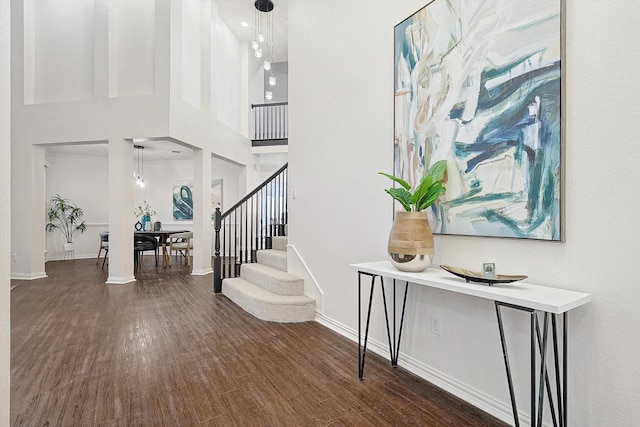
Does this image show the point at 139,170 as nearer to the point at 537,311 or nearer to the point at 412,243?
Answer: the point at 412,243

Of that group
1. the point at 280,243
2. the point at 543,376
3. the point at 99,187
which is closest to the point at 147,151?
the point at 99,187

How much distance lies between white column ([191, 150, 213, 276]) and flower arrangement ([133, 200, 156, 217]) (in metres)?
3.78

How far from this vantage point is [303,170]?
12.5ft

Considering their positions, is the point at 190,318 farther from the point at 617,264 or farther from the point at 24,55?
the point at 24,55

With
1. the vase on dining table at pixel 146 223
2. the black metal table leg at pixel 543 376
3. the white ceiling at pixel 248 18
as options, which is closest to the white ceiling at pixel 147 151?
the vase on dining table at pixel 146 223

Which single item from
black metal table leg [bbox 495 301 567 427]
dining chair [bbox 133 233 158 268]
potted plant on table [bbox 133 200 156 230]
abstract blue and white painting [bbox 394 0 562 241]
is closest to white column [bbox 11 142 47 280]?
dining chair [bbox 133 233 158 268]

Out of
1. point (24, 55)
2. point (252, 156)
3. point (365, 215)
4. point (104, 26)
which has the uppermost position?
point (104, 26)

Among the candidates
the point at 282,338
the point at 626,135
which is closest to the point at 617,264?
the point at 626,135

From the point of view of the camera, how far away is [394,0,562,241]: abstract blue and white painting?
4.94ft

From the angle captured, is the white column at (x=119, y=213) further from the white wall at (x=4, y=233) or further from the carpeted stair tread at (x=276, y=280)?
the white wall at (x=4, y=233)

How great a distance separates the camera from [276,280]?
371 centimetres

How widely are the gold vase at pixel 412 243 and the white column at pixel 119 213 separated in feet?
16.9

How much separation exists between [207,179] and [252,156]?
8.09ft

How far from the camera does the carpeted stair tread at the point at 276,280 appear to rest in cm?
366
